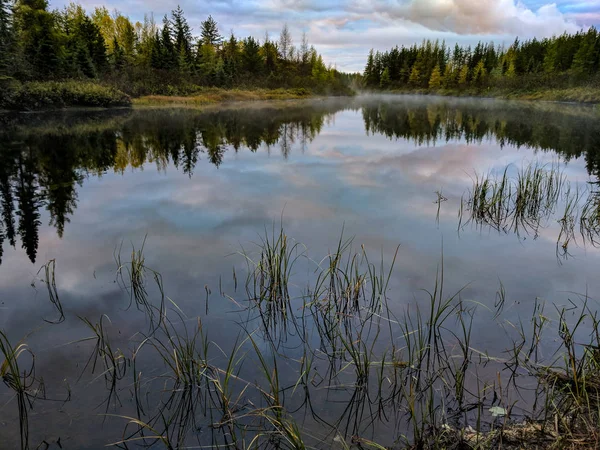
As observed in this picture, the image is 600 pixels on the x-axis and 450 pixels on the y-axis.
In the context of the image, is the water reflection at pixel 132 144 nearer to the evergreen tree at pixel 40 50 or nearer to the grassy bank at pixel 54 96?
the grassy bank at pixel 54 96

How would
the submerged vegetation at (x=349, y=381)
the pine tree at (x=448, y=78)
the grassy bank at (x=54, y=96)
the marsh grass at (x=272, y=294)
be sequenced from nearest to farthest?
the submerged vegetation at (x=349, y=381) < the marsh grass at (x=272, y=294) < the grassy bank at (x=54, y=96) < the pine tree at (x=448, y=78)

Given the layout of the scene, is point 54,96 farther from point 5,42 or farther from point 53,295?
point 53,295

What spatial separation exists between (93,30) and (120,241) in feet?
161

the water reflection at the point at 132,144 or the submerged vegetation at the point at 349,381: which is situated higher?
the water reflection at the point at 132,144

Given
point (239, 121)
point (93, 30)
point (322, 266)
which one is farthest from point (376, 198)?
point (93, 30)

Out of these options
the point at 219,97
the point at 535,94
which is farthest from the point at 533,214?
the point at 535,94

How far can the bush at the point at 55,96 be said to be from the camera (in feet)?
89.4

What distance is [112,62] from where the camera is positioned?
4622cm

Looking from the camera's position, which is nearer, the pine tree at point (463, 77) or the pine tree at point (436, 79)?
the pine tree at point (463, 77)

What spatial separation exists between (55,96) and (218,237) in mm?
29784

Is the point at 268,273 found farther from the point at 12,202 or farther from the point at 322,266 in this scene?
the point at 12,202

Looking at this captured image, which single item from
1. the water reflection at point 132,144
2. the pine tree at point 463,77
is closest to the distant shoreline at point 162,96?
the water reflection at point 132,144

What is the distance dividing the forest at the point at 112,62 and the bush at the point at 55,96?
62 millimetres

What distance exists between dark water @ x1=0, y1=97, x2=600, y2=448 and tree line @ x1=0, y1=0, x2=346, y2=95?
80.9ft
